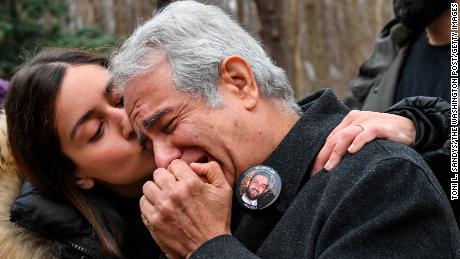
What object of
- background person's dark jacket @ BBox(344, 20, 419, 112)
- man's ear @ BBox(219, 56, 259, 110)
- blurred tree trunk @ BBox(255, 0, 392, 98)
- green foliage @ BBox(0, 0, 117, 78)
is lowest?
blurred tree trunk @ BBox(255, 0, 392, 98)

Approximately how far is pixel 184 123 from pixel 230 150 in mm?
182

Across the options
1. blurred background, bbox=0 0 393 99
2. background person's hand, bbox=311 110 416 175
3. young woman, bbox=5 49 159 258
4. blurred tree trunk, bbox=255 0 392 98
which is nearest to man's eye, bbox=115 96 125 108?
young woman, bbox=5 49 159 258

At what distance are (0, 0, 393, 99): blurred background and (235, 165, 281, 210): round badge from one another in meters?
0.83

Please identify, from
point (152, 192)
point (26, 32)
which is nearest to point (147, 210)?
point (152, 192)

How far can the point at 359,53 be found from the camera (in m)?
14.6

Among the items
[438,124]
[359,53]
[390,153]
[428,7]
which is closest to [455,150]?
[438,124]

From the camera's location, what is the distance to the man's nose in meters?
2.15

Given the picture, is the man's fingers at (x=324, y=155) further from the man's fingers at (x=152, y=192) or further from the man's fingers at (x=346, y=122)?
the man's fingers at (x=152, y=192)

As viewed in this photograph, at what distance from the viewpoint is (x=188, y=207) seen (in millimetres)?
1980

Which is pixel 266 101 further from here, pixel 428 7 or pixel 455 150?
pixel 428 7

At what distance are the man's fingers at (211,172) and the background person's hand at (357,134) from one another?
0.31m

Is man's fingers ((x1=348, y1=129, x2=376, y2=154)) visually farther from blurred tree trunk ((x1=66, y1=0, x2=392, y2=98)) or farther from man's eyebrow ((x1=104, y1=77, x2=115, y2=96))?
blurred tree trunk ((x1=66, y1=0, x2=392, y2=98))

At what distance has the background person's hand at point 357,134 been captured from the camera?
1.94 meters

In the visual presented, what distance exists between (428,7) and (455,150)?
1.31 m
